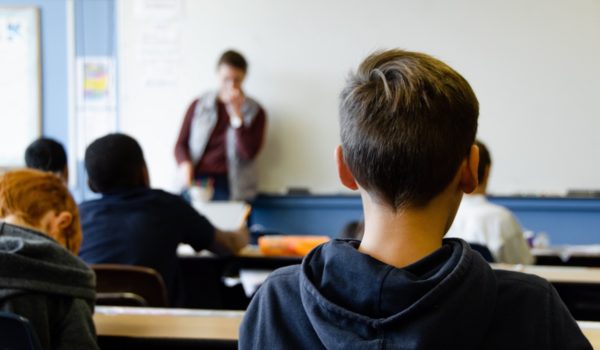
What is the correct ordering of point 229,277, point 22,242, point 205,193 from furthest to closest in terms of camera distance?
point 205,193
point 229,277
point 22,242

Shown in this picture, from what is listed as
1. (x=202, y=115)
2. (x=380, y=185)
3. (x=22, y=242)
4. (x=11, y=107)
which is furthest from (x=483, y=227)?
(x=11, y=107)

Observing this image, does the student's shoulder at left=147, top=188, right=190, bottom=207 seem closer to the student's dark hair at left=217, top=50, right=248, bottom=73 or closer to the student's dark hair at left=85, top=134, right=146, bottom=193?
the student's dark hair at left=85, top=134, right=146, bottom=193

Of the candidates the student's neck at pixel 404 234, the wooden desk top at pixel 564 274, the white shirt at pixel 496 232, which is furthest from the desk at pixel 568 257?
the student's neck at pixel 404 234

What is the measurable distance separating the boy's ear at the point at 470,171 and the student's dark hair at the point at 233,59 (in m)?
3.87

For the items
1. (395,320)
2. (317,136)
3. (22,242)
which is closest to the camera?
(395,320)

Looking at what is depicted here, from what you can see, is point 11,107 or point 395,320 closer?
point 395,320

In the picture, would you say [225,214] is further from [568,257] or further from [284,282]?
[284,282]

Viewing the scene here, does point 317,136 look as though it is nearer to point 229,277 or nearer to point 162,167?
point 162,167

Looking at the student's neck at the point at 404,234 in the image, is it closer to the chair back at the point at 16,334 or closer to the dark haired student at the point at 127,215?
the chair back at the point at 16,334

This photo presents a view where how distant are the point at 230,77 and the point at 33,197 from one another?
3.14 m

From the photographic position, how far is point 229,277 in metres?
2.99

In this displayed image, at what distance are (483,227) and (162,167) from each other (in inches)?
116

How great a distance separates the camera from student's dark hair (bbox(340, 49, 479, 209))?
33.8 inches

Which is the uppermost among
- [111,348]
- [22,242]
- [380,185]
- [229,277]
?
[380,185]
